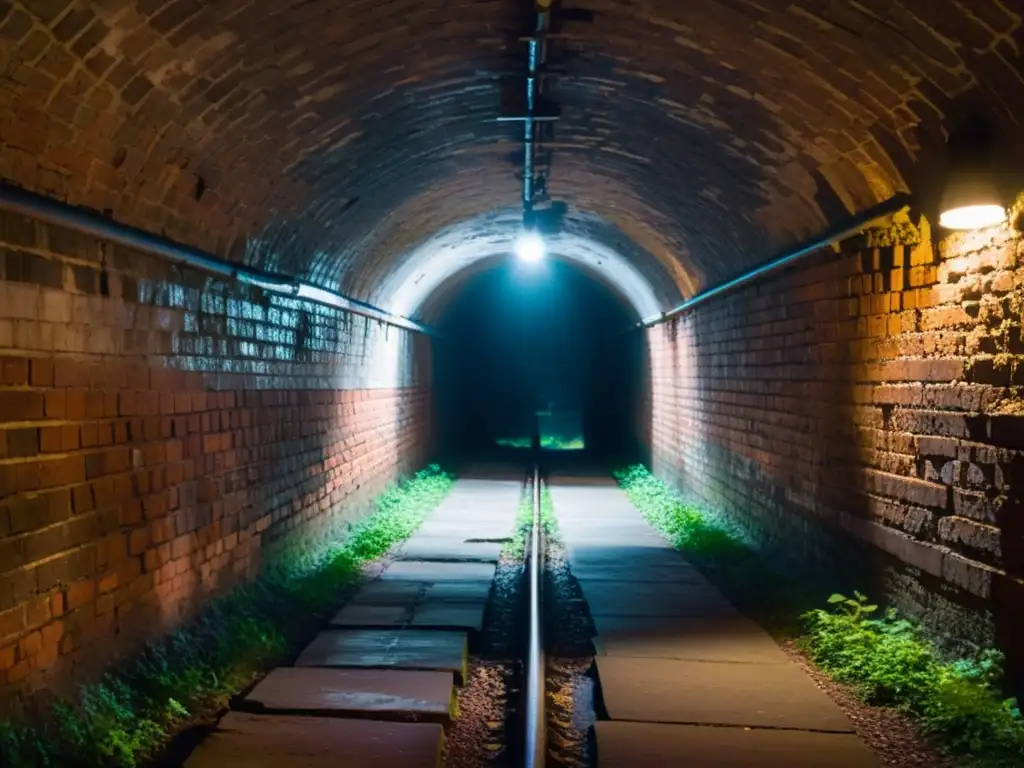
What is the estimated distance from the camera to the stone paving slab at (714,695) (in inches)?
184

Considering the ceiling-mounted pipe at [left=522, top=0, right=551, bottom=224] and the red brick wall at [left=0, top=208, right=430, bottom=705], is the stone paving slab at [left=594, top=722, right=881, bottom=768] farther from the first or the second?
the ceiling-mounted pipe at [left=522, top=0, right=551, bottom=224]

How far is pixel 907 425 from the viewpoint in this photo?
5754 millimetres

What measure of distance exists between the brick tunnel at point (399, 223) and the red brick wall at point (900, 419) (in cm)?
3

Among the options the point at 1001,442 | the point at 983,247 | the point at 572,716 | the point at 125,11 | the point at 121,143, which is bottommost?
the point at 572,716

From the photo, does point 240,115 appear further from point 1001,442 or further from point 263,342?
point 1001,442

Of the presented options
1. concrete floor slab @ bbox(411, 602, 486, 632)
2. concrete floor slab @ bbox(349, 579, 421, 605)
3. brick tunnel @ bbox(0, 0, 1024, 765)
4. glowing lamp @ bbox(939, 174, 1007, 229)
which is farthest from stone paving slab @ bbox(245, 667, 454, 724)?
glowing lamp @ bbox(939, 174, 1007, 229)

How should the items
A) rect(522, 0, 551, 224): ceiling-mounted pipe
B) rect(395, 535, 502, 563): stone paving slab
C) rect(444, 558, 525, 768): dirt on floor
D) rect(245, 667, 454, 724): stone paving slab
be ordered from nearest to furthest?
rect(444, 558, 525, 768): dirt on floor → rect(245, 667, 454, 724): stone paving slab → rect(522, 0, 551, 224): ceiling-mounted pipe → rect(395, 535, 502, 563): stone paving slab

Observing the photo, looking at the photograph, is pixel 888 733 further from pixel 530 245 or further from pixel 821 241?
pixel 530 245

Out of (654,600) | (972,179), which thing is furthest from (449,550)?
(972,179)

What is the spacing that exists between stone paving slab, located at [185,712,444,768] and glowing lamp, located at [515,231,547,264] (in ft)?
30.8

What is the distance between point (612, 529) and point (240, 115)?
7.14m

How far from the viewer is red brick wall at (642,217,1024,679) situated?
4672 mm

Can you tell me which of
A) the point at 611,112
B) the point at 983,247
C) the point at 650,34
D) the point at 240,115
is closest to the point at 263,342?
the point at 240,115

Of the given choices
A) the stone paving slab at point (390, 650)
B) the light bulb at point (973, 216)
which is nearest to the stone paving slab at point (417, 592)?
the stone paving slab at point (390, 650)
